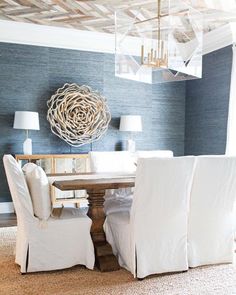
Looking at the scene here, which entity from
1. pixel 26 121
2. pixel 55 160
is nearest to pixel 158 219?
pixel 55 160

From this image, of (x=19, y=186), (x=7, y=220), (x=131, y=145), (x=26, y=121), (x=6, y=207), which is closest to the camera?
(x=19, y=186)

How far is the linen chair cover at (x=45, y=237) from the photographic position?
294 cm

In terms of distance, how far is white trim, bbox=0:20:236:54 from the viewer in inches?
205

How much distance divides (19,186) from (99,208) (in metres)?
0.74

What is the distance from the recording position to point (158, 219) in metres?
2.92

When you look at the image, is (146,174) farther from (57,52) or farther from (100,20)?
(57,52)

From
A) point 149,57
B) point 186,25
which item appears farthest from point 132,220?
point 186,25

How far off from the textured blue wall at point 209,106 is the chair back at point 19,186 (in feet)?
10.8

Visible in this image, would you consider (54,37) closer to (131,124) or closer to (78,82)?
(78,82)

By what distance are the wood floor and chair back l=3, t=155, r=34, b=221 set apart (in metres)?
1.83

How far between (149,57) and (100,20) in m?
2.00

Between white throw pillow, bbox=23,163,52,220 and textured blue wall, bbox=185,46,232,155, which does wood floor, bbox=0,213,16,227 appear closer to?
white throw pillow, bbox=23,163,52,220

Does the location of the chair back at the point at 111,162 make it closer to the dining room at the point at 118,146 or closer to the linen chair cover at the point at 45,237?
the dining room at the point at 118,146

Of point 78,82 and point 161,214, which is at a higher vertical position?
point 78,82
